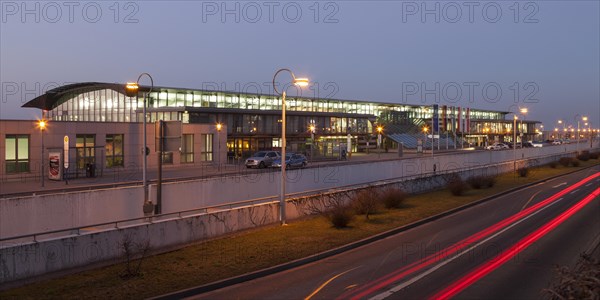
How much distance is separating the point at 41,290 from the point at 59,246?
142 cm

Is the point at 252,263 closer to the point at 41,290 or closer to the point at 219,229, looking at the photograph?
the point at 219,229

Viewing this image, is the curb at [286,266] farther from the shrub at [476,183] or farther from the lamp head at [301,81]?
the shrub at [476,183]

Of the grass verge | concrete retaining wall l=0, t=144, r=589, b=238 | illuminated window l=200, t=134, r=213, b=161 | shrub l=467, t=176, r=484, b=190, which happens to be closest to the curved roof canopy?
illuminated window l=200, t=134, r=213, b=161

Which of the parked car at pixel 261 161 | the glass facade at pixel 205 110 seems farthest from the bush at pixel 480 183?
the glass facade at pixel 205 110

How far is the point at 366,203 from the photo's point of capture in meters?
22.3

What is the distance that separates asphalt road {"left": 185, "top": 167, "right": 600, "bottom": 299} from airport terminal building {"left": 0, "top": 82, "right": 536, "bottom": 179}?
13116 mm

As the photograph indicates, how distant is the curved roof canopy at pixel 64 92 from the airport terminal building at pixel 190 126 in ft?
0.42

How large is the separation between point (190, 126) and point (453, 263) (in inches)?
1592

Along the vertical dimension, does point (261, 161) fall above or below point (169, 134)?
below

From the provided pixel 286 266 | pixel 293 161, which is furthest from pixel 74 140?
pixel 286 266

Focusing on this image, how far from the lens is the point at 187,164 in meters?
50.2

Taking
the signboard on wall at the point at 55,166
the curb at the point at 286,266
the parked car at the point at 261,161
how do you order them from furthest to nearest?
the parked car at the point at 261,161, the signboard on wall at the point at 55,166, the curb at the point at 286,266

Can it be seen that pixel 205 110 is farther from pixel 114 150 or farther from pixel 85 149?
pixel 85 149

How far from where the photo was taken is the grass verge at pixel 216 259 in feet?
35.6
